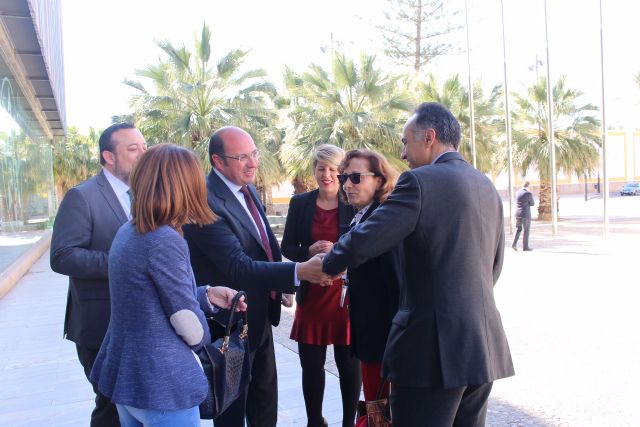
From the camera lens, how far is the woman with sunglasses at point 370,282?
297 centimetres

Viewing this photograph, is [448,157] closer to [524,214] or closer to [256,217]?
[256,217]

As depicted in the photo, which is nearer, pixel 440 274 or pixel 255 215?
pixel 440 274

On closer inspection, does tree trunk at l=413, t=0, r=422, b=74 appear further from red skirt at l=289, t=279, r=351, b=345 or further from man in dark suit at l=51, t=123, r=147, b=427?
man in dark suit at l=51, t=123, r=147, b=427

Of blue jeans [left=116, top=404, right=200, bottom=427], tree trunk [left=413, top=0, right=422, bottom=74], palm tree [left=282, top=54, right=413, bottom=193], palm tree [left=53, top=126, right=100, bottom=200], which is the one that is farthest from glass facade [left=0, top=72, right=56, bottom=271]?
tree trunk [left=413, top=0, right=422, bottom=74]

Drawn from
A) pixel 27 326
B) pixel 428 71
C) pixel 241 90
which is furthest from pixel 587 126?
pixel 27 326

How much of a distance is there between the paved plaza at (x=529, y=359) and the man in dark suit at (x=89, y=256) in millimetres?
1530

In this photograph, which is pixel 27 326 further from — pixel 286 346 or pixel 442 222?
pixel 442 222

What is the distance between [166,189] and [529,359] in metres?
4.29

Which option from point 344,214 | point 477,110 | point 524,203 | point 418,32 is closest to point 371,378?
point 344,214

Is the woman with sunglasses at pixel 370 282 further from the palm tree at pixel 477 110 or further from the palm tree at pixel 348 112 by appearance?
the palm tree at pixel 477 110

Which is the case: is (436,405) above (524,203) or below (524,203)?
above

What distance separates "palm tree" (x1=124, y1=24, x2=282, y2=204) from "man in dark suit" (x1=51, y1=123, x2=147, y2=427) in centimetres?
1428

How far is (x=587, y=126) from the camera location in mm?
24688

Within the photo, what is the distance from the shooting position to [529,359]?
521 centimetres
